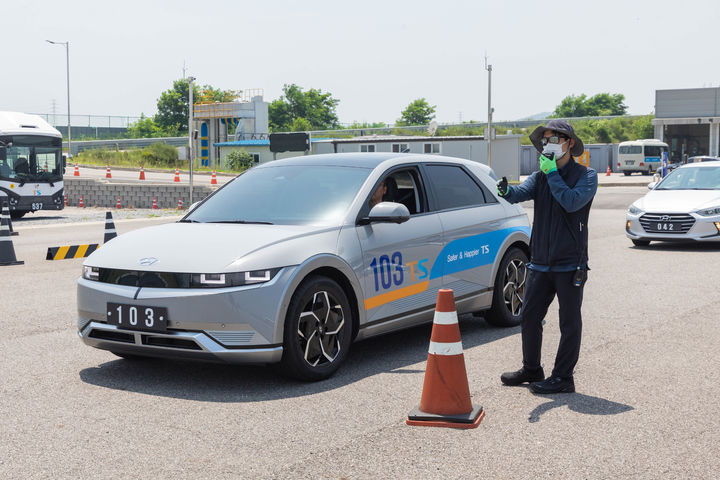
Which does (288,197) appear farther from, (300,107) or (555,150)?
(300,107)

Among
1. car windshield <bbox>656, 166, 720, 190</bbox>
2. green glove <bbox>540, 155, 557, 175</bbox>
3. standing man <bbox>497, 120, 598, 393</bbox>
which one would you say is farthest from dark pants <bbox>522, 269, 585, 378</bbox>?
car windshield <bbox>656, 166, 720, 190</bbox>

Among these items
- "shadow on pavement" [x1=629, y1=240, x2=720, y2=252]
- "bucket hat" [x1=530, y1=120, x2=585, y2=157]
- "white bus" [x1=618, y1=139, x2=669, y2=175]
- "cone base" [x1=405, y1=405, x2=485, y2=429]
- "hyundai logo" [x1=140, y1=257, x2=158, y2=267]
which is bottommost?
"cone base" [x1=405, y1=405, x2=485, y2=429]

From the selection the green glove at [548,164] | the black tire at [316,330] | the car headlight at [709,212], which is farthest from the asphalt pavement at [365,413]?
Result: the car headlight at [709,212]

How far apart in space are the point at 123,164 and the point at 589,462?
197 ft

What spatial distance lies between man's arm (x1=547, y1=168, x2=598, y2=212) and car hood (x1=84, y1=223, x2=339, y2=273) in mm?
1609

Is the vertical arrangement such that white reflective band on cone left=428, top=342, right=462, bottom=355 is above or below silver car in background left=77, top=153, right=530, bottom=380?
below

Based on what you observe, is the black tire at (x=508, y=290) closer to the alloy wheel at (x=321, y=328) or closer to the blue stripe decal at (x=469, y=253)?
the blue stripe decal at (x=469, y=253)

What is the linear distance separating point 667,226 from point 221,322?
11.4m

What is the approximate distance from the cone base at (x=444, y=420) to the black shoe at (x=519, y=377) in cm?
84

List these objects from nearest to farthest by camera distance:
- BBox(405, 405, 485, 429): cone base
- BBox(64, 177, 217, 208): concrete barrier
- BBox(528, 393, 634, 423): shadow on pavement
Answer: BBox(405, 405, 485, 429): cone base < BBox(528, 393, 634, 423): shadow on pavement < BBox(64, 177, 217, 208): concrete barrier

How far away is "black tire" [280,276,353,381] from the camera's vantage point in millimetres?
5699

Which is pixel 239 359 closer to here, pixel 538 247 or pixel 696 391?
pixel 538 247

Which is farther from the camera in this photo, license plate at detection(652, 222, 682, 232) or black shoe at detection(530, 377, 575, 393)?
license plate at detection(652, 222, 682, 232)

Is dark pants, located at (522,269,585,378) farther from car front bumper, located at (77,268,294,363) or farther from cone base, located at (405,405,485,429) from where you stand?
car front bumper, located at (77,268,294,363)
